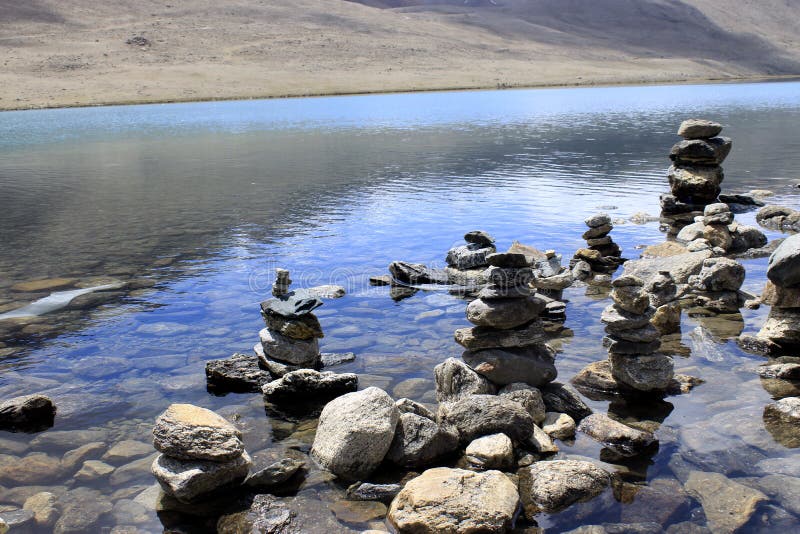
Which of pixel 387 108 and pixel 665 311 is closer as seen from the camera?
pixel 665 311

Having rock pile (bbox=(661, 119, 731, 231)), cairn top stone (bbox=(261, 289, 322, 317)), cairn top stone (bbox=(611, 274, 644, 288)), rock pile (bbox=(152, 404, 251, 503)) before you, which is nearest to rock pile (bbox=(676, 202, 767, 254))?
rock pile (bbox=(661, 119, 731, 231))

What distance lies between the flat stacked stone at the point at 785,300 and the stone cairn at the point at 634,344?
307cm

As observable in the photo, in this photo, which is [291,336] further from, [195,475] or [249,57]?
[249,57]

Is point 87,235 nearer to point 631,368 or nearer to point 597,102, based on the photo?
point 631,368

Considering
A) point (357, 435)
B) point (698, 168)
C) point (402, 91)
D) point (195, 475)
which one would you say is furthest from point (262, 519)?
point (402, 91)

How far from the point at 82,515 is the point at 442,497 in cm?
486

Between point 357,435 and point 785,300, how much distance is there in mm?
9407

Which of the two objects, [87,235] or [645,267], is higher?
[645,267]

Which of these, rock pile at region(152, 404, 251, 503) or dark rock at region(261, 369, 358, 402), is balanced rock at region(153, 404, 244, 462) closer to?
rock pile at region(152, 404, 251, 503)

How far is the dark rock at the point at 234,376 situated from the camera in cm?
1377

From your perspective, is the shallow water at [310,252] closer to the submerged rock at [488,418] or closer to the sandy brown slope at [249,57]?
the submerged rock at [488,418]

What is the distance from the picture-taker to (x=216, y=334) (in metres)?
17.1

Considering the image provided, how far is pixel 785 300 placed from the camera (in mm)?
14594

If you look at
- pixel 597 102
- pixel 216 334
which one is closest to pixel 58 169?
pixel 216 334
